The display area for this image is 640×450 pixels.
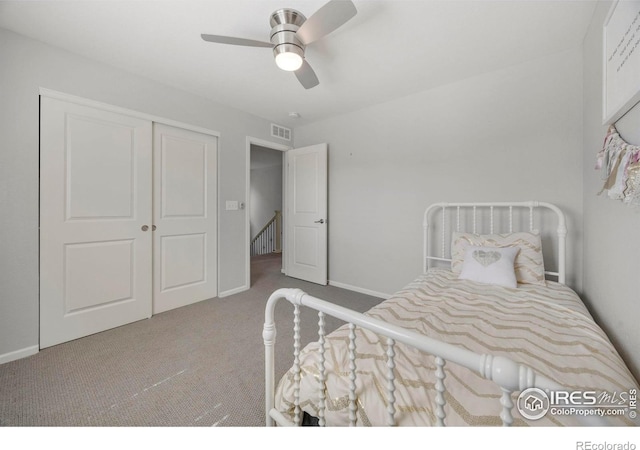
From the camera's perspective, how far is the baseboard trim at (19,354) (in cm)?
184

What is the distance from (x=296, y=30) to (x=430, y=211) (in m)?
2.06

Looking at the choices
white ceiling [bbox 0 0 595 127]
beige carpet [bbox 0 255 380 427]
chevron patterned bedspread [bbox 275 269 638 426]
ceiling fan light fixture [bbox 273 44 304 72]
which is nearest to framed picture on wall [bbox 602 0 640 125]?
white ceiling [bbox 0 0 595 127]

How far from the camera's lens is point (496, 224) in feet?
8.05

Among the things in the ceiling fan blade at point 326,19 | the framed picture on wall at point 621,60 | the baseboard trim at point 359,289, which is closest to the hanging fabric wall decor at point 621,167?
the framed picture on wall at point 621,60

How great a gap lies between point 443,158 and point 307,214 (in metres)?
1.96

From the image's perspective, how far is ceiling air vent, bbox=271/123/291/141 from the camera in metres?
3.79

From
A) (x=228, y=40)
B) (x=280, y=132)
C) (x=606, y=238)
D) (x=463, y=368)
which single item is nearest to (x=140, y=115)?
(x=228, y=40)

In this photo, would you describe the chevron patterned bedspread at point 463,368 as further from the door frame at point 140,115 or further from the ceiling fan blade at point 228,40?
the door frame at point 140,115

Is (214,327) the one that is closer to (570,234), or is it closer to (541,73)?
(570,234)

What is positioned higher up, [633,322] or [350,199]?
[350,199]

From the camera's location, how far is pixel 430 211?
9.09 feet

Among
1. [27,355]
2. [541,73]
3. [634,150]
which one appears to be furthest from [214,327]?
[541,73]

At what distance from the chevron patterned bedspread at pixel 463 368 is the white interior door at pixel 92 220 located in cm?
213

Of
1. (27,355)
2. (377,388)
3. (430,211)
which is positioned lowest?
(27,355)
